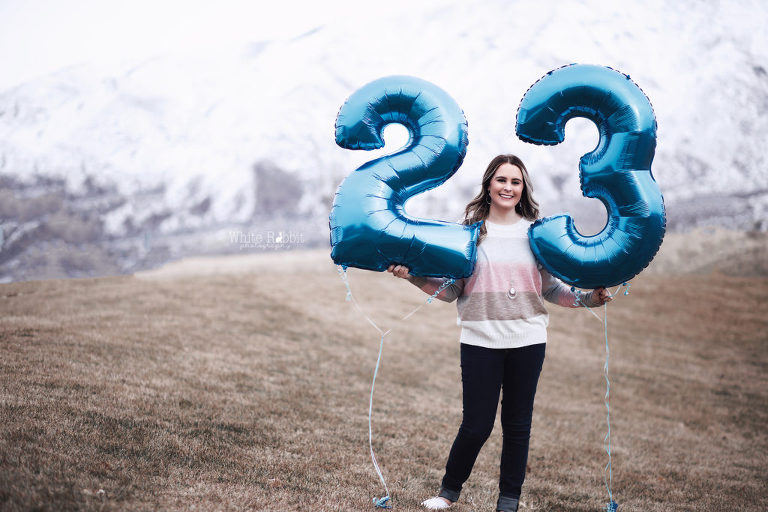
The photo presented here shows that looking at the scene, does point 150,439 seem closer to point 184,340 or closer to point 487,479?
point 487,479

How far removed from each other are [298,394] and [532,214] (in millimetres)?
2631

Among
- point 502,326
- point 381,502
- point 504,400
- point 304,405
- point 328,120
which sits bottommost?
point 304,405

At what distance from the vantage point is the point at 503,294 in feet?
7.22

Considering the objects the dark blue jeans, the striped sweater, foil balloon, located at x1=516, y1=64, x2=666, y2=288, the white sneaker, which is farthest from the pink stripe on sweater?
the white sneaker

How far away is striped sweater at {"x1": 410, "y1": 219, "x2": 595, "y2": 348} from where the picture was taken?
2.16 metres

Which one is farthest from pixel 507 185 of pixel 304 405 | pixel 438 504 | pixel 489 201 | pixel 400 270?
pixel 304 405

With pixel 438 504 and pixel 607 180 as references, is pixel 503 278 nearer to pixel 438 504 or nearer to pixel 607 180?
pixel 607 180

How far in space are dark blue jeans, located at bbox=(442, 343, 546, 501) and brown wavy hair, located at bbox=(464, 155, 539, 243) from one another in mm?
489

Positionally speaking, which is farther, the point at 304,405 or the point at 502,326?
the point at 304,405

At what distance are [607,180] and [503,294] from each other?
0.65 metres

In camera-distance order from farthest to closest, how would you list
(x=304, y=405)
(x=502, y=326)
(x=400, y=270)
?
(x=304, y=405), (x=400, y=270), (x=502, y=326)

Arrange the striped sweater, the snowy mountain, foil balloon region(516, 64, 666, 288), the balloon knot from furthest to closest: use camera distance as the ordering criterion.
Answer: the snowy mountain, the balloon knot, foil balloon region(516, 64, 666, 288), the striped sweater

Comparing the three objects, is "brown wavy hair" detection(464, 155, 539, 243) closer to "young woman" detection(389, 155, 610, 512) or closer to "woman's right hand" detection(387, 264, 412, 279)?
"young woman" detection(389, 155, 610, 512)

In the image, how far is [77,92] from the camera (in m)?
9.92
